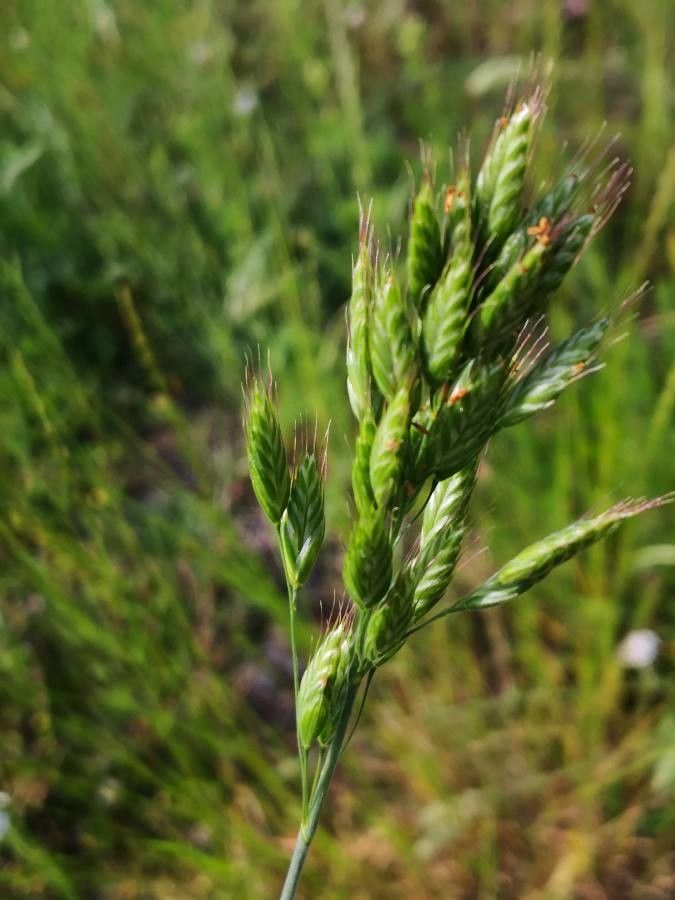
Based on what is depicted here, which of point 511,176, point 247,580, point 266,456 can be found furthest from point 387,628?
point 247,580

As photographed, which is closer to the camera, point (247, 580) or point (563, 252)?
point (563, 252)

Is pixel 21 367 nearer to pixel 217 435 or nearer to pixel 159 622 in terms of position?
pixel 159 622

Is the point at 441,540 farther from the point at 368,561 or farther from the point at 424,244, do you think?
the point at 424,244

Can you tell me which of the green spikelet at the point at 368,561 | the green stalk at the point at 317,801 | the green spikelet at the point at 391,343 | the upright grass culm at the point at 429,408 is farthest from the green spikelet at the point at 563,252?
the green stalk at the point at 317,801

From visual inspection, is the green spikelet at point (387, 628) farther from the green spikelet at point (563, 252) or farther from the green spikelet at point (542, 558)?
the green spikelet at point (563, 252)

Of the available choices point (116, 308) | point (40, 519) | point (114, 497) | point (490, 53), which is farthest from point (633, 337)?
point (490, 53)

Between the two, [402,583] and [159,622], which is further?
[159,622]
